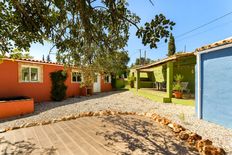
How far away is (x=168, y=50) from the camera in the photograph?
41.4m

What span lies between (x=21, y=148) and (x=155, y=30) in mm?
3868

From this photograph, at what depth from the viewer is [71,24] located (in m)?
4.70

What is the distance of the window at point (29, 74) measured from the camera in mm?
11648

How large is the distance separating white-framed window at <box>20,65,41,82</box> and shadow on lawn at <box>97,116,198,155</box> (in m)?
9.00

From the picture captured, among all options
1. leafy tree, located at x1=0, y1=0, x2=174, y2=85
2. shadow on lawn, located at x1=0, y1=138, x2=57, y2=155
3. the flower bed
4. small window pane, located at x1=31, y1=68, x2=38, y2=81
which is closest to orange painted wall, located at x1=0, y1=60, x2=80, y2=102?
small window pane, located at x1=31, y1=68, x2=38, y2=81

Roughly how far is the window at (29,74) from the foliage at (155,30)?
11.0 metres

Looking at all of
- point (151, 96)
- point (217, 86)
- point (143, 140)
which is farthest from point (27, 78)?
point (217, 86)

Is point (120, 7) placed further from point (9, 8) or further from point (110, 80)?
point (110, 80)

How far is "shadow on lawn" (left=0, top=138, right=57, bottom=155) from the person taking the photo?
352cm

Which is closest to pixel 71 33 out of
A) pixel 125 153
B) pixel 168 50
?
pixel 125 153

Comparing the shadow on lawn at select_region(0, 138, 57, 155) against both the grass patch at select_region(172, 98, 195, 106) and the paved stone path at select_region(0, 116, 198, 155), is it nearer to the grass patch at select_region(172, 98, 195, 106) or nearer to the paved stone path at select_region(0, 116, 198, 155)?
the paved stone path at select_region(0, 116, 198, 155)

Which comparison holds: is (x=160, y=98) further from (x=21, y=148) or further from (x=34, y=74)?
(x=21, y=148)

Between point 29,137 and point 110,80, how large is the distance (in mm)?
19239

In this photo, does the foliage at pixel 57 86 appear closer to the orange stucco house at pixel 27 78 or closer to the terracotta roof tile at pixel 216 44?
the orange stucco house at pixel 27 78
